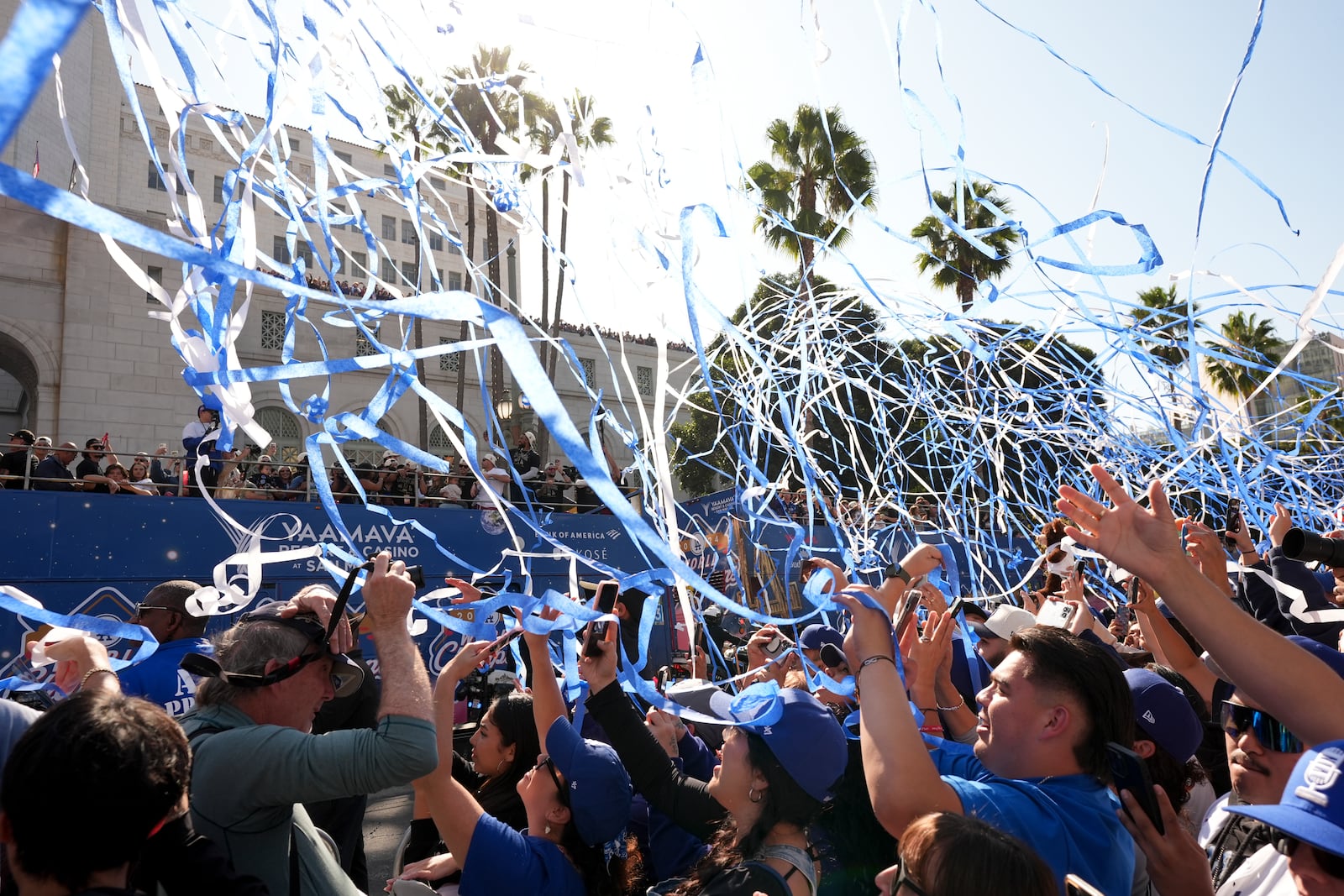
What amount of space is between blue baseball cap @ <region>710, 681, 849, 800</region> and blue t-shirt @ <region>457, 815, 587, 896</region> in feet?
2.01

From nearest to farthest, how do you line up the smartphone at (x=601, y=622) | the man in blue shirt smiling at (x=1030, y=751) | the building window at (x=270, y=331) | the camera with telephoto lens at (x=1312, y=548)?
the man in blue shirt smiling at (x=1030, y=751), the camera with telephoto lens at (x=1312, y=548), the smartphone at (x=601, y=622), the building window at (x=270, y=331)

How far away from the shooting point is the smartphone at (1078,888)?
5.08 ft

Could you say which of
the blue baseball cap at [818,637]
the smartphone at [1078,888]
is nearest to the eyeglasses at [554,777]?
the smartphone at [1078,888]

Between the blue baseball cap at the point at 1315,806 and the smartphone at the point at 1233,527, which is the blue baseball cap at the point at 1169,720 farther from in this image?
→ the smartphone at the point at 1233,527

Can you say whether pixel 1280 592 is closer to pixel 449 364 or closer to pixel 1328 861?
pixel 1328 861

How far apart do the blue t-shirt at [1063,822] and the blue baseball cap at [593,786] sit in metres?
0.98

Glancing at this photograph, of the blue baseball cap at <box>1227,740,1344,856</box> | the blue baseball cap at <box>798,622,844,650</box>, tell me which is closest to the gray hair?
the blue baseball cap at <box>1227,740,1344,856</box>

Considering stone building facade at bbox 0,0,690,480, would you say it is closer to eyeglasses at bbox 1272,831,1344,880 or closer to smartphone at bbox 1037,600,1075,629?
smartphone at bbox 1037,600,1075,629

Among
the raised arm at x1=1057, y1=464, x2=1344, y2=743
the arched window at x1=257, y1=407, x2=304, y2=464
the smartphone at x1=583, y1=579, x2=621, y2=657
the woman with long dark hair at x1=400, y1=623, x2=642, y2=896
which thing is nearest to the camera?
the raised arm at x1=1057, y1=464, x2=1344, y2=743

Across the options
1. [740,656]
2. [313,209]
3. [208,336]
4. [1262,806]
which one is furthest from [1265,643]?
[740,656]

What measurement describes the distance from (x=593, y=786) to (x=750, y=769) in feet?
1.51

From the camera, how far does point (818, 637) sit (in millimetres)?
4559

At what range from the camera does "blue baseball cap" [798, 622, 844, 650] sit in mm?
4340

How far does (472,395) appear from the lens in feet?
102
